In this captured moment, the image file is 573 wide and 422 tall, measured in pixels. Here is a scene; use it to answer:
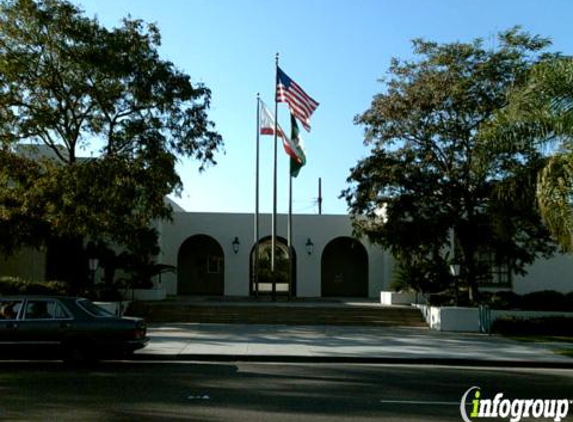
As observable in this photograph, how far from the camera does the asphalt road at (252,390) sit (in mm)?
9008

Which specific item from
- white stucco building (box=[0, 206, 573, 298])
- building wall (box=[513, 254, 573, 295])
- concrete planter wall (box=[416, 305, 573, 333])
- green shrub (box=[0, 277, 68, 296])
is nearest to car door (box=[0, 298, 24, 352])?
green shrub (box=[0, 277, 68, 296])

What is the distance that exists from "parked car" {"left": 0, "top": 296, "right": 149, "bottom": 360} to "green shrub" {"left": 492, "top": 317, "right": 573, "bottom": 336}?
13009 mm

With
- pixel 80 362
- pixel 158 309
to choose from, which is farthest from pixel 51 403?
pixel 158 309

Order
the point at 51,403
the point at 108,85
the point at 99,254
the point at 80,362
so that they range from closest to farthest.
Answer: the point at 51,403, the point at 80,362, the point at 108,85, the point at 99,254

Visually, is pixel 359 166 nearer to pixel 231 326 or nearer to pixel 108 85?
pixel 231 326

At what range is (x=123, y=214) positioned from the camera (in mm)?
21703

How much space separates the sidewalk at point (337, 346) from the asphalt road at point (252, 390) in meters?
0.87

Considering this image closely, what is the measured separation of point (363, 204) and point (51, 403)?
16.4 m

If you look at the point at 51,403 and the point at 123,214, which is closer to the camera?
the point at 51,403

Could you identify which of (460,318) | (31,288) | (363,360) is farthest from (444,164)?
(31,288)

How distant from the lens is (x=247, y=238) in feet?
110

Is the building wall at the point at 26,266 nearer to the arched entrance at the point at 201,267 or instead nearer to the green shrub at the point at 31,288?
the green shrub at the point at 31,288

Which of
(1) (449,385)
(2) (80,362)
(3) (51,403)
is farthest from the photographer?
(2) (80,362)

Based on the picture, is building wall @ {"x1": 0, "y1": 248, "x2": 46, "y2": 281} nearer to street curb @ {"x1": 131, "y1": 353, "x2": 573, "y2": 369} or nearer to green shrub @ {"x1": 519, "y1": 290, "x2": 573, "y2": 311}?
street curb @ {"x1": 131, "y1": 353, "x2": 573, "y2": 369}
